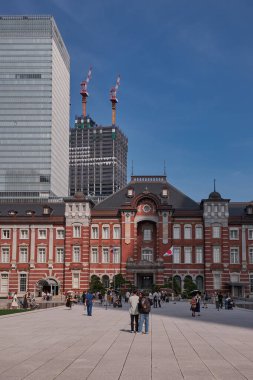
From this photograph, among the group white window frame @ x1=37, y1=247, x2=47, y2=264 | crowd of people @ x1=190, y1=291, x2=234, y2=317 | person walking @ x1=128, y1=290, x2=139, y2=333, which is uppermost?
white window frame @ x1=37, y1=247, x2=47, y2=264

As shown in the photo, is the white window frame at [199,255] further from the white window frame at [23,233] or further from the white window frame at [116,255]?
the white window frame at [23,233]

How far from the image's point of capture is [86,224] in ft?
258

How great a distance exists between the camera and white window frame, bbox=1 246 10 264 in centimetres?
7994

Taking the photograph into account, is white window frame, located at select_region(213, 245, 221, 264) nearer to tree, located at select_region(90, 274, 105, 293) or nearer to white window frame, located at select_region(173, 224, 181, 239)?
white window frame, located at select_region(173, 224, 181, 239)

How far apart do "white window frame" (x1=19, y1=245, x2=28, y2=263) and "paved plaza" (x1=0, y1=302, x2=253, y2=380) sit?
54.5m

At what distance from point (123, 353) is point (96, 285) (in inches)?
2210

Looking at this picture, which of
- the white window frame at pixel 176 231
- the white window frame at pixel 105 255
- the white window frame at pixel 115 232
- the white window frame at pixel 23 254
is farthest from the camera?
the white window frame at pixel 23 254

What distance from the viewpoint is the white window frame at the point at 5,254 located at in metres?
79.9

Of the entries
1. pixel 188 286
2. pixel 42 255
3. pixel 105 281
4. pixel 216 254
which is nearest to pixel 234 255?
pixel 216 254

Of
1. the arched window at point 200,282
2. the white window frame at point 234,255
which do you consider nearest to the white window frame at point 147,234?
the arched window at point 200,282

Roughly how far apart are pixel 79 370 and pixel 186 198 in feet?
225

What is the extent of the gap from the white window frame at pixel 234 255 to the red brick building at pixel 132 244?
0.14 meters

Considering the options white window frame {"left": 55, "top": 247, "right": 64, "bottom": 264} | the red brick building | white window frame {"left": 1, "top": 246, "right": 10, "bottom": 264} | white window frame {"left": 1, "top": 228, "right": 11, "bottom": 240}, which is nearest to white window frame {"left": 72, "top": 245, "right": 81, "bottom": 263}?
the red brick building

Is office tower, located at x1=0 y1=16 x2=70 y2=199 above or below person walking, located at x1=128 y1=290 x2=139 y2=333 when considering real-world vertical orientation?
above
